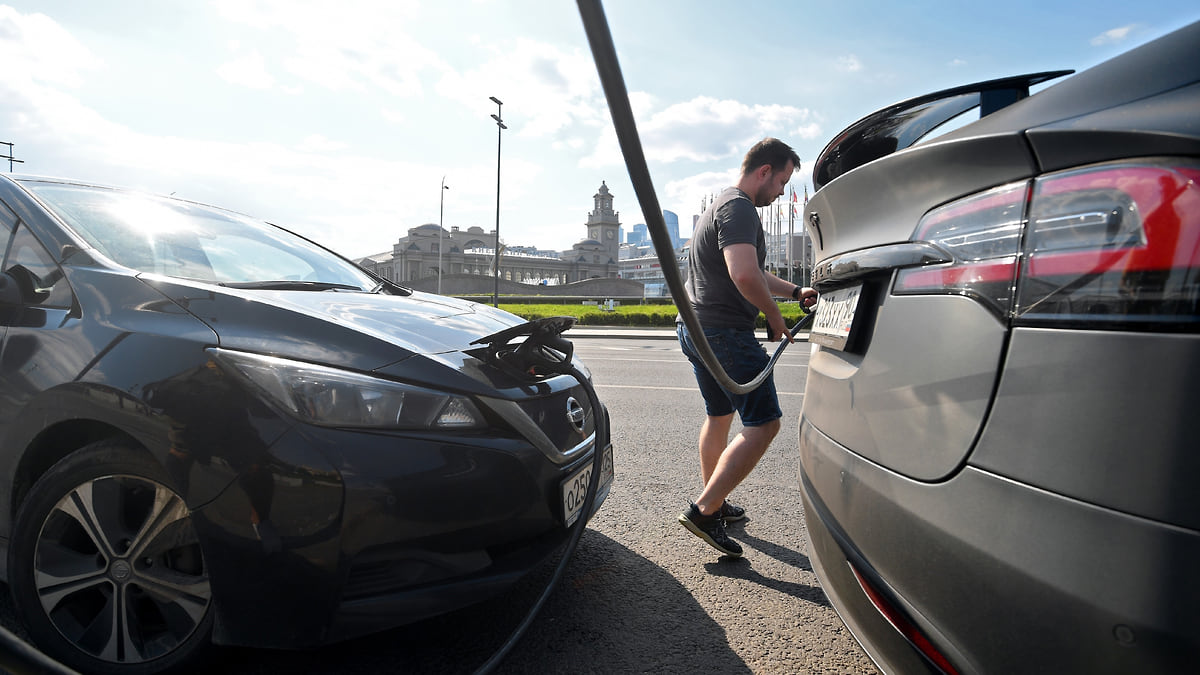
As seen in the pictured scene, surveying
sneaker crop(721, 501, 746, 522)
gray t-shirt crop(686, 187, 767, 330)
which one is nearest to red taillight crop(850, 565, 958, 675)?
gray t-shirt crop(686, 187, 767, 330)

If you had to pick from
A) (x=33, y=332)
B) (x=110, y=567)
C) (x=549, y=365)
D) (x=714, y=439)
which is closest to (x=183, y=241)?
(x=33, y=332)

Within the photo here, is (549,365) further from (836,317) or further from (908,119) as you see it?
(908,119)

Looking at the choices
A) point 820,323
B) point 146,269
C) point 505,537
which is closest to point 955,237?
point 820,323

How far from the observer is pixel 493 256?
288 feet

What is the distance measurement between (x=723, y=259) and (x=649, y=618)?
1.56 metres

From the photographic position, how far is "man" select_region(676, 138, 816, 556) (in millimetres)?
2770

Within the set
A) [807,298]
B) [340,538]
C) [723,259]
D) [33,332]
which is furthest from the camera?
[723,259]

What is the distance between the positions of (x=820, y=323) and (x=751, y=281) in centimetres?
78

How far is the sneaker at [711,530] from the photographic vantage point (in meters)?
2.69

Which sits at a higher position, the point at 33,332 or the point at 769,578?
the point at 33,332

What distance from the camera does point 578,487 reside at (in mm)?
2092

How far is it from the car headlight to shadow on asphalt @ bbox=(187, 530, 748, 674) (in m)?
0.68

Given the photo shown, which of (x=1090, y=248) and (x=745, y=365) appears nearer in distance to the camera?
(x=1090, y=248)

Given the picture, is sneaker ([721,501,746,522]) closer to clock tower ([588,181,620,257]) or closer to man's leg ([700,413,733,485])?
man's leg ([700,413,733,485])
